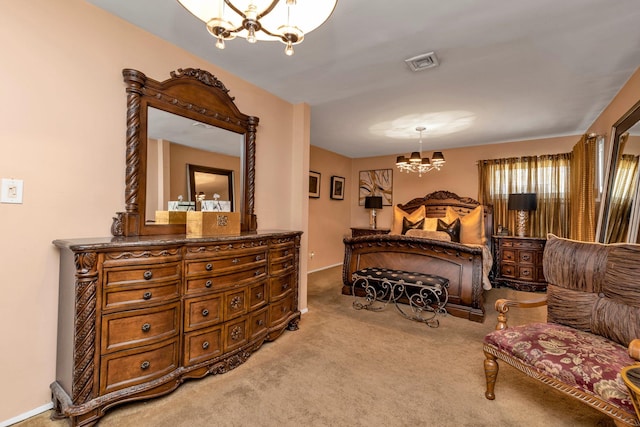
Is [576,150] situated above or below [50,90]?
above

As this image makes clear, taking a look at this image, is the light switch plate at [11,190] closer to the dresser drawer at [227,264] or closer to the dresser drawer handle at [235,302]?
the dresser drawer at [227,264]

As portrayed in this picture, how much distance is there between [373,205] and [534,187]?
2787 millimetres

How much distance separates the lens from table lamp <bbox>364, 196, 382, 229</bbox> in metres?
6.07

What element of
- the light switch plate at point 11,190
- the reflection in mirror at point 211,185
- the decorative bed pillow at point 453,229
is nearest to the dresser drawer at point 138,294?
the light switch plate at point 11,190

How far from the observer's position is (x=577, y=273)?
1894 mm

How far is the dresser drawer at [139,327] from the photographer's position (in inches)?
60.1

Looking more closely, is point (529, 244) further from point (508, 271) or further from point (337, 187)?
point (337, 187)

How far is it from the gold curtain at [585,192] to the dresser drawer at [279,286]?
3.45 m

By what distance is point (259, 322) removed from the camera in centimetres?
235

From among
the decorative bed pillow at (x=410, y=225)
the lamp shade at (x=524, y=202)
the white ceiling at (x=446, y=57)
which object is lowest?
the decorative bed pillow at (x=410, y=225)

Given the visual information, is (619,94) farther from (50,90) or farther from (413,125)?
(50,90)

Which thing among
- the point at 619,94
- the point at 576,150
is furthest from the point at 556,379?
the point at 576,150

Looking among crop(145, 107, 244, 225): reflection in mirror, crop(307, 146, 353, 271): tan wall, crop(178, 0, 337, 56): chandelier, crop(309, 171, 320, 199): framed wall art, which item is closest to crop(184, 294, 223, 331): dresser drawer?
crop(145, 107, 244, 225): reflection in mirror

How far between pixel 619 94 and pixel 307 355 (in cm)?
403
